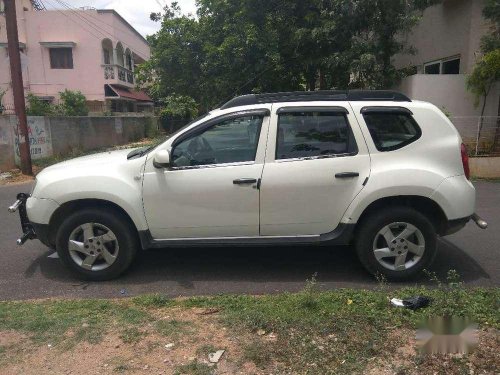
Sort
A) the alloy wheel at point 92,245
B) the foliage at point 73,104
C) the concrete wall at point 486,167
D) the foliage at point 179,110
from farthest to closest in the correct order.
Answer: the foliage at point 179,110
the foliage at point 73,104
the concrete wall at point 486,167
the alloy wheel at point 92,245

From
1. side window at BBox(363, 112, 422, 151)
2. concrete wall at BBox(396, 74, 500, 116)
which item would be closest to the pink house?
concrete wall at BBox(396, 74, 500, 116)

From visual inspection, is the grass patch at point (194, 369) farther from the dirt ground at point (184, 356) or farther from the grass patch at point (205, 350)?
the grass patch at point (205, 350)

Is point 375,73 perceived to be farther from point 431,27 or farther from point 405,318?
point 405,318

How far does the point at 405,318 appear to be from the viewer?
3291 mm

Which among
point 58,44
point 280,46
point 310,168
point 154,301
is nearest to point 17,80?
point 280,46

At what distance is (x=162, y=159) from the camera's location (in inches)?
159

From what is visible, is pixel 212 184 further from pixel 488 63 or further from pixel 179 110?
pixel 179 110

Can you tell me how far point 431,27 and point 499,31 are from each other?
9.31 feet

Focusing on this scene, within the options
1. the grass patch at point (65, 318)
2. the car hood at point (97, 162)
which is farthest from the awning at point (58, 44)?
the grass patch at point (65, 318)

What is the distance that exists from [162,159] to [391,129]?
7.35 feet

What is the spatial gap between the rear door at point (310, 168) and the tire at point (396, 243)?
0.34 metres

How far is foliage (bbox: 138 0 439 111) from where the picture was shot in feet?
37.6

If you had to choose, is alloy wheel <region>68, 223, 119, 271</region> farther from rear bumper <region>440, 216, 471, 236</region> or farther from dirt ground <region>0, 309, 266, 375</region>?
rear bumper <region>440, 216, 471, 236</region>

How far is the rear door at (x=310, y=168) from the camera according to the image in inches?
161
